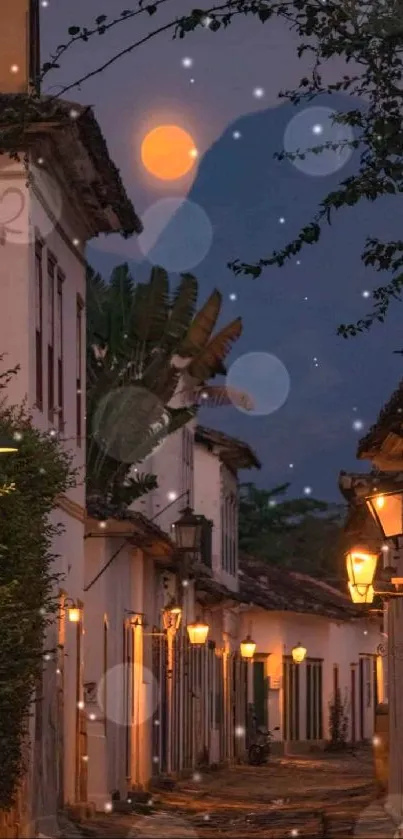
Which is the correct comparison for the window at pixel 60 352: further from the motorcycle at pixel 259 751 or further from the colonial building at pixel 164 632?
the motorcycle at pixel 259 751

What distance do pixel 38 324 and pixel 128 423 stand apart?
1111 centimetres

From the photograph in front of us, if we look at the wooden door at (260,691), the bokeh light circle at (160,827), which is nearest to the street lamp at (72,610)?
the bokeh light circle at (160,827)

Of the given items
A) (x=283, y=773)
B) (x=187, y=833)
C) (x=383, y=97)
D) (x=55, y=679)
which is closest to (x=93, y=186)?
(x=55, y=679)

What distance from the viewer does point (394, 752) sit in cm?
2419

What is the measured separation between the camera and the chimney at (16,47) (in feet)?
69.7

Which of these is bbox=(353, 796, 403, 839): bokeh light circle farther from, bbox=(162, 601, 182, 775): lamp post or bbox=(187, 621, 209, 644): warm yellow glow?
bbox=(187, 621, 209, 644): warm yellow glow

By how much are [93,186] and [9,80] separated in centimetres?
206

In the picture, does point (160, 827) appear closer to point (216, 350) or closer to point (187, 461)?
point (216, 350)

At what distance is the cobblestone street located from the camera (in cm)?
2036

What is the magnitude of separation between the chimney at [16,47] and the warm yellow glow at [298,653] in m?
29.8

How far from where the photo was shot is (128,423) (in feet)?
105

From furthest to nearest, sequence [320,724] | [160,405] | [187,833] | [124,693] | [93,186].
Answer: [320,724] → [160,405] → [124,693] → [93,186] → [187,833]

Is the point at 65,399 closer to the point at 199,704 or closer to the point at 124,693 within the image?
the point at 124,693

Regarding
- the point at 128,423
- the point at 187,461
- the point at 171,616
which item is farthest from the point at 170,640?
the point at 187,461
